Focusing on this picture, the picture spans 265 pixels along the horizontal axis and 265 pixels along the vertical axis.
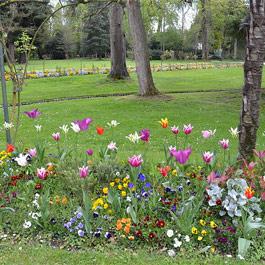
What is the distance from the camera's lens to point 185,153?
3.86 metres

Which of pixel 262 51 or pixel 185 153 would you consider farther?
pixel 262 51

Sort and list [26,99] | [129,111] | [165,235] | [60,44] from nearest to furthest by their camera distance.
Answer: [165,235] → [129,111] → [26,99] → [60,44]

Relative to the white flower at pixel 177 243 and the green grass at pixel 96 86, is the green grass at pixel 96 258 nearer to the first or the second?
the white flower at pixel 177 243

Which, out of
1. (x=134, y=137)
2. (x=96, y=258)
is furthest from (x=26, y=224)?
(x=134, y=137)

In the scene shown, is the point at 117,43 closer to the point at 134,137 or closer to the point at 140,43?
the point at 140,43

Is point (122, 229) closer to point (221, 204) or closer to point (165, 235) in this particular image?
point (165, 235)

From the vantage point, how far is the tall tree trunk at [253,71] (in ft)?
14.7

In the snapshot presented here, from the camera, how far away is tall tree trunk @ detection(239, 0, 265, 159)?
4492mm

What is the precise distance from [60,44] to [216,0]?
23041 mm

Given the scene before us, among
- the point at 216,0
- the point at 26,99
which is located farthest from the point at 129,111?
the point at 216,0

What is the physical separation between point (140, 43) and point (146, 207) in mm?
12055

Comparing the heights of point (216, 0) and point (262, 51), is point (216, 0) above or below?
above

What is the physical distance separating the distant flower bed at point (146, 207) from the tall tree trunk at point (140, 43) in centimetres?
1102

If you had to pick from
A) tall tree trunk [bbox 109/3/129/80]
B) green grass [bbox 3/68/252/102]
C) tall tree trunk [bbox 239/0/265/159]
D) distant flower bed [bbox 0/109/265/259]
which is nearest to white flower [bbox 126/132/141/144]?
distant flower bed [bbox 0/109/265/259]
